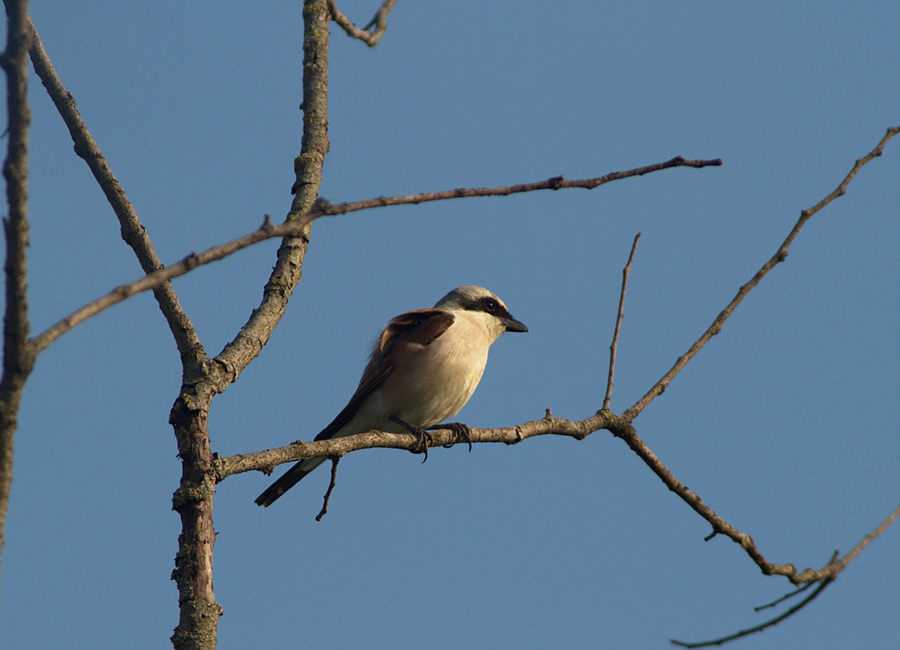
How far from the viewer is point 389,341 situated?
6496 millimetres

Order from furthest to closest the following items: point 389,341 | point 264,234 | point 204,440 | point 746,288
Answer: point 389,341
point 746,288
point 204,440
point 264,234

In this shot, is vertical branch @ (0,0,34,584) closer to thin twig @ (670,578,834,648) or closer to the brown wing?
thin twig @ (670,578,834,648)

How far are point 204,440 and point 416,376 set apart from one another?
9.45 feet

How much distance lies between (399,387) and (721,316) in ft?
8.99

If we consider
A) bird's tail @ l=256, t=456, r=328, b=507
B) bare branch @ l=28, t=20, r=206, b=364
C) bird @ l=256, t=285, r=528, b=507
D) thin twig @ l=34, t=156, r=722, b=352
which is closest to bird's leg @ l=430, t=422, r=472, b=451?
bird @ l=256, t=285, r=528, b=507

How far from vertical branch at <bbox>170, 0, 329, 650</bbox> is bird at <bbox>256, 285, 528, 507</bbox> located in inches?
74.8

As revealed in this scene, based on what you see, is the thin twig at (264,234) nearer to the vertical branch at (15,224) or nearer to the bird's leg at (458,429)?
the vertical branch at (15,224)

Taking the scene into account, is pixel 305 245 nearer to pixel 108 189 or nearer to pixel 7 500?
pixel 108 189

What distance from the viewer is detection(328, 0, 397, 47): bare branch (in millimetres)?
5312

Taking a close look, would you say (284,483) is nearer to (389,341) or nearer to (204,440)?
(389,341)

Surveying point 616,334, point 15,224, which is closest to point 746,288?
point 616,334

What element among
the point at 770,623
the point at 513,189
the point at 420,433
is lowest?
the point at 770,623

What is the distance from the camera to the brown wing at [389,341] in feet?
20.0

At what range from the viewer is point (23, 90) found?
162cm
